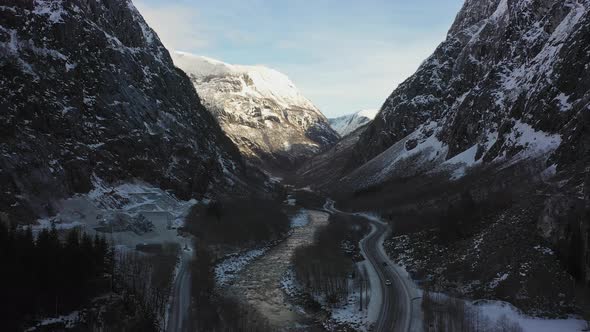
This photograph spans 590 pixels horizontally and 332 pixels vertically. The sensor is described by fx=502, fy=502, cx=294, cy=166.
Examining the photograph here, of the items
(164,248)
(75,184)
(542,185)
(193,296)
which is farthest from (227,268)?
(542,185)

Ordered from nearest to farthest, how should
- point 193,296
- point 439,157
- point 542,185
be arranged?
point 193,296 → point 542,185 → point 439,157

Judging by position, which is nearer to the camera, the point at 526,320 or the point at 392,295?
the point at 526,320

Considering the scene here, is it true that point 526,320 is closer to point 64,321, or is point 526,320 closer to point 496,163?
point 64,321

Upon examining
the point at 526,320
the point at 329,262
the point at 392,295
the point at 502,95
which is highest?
the point at 502,95

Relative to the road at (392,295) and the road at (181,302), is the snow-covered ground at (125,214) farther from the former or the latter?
the road at (392,295)

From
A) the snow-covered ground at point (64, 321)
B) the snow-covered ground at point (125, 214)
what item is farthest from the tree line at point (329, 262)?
the snow-covered ground at point (64, 321)

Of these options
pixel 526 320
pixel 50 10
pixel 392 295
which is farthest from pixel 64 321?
pixel 50 10

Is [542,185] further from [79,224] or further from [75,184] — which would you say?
[75,184]
